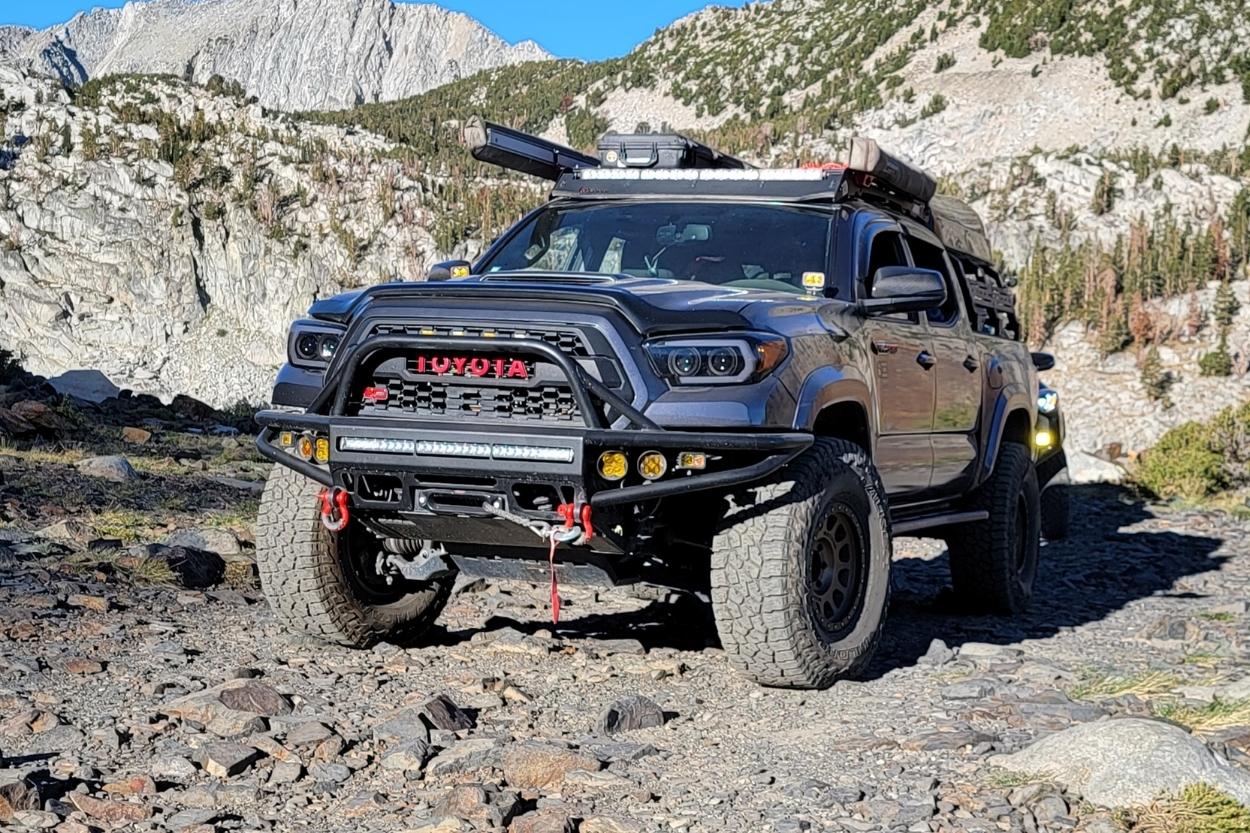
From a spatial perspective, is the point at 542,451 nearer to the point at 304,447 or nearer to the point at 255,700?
the point at 304,447

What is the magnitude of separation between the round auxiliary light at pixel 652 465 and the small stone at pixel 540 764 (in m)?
1.04

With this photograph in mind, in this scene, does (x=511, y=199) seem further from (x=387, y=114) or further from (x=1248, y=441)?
(x=1248, y=441)

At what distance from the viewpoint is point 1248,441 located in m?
18.2

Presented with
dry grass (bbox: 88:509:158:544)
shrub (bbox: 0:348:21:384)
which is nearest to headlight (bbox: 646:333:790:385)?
dry grass (bbox: 88:509:158:544)

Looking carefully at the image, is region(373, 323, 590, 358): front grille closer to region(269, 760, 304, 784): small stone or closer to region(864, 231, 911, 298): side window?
region(269, 760, 304, 784): small stone

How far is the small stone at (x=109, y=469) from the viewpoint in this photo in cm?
1078

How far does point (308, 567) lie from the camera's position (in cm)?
595

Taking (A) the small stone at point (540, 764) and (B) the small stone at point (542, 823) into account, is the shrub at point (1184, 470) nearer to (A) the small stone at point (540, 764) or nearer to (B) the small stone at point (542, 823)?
(A) the small stone at point (540, 764)

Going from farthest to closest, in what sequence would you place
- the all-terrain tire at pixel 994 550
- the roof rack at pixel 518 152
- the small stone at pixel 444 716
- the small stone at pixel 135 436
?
the small stone at pixel 135 436 < the all-terrain tire at pixel 994 550 < the roof rack at pixel 518 152 < the small stone at pixel 444 716

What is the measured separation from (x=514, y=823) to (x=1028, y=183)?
4781 centimetres

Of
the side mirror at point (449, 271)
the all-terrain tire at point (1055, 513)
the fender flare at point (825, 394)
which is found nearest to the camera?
the fender flare at point (825, 394)

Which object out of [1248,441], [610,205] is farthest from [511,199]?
[610,205]

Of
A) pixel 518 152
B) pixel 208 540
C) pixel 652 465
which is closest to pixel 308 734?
pixel 652 465

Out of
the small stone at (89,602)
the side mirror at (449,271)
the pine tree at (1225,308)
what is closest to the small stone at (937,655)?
the side mirror at (449,271)
